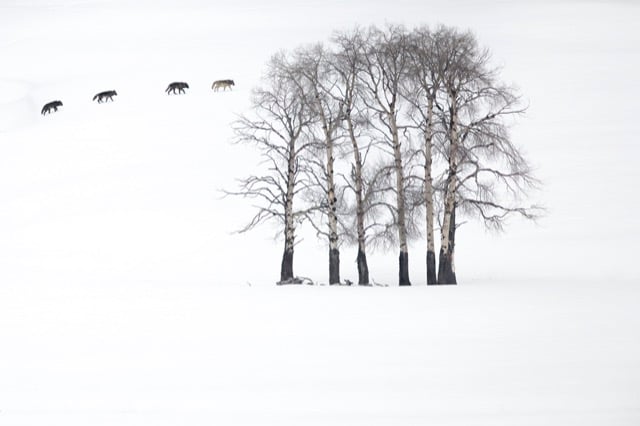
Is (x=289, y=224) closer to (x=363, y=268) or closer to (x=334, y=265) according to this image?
(x=334, y=265)

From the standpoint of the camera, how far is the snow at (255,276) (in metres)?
14.8

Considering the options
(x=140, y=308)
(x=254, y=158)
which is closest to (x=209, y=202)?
(x=254, y=158)

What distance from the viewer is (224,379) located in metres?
15.9

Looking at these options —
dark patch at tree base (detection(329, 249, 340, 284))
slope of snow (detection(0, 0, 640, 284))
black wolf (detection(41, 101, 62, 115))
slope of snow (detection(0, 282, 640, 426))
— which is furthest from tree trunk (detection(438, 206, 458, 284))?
black wolf (detection(41, 101, 62, 115))

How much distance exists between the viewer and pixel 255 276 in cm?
3706

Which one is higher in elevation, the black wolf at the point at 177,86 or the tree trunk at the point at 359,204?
the black wolf at the point at 177,86

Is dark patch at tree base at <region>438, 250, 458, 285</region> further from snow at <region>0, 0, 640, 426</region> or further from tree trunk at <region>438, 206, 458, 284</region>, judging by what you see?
snow at <region>0, 0, 640, 426</region>

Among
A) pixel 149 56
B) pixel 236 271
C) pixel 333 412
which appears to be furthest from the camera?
pixel 149 56

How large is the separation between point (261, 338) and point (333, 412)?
5.73m

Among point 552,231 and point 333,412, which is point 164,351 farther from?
point 552,231

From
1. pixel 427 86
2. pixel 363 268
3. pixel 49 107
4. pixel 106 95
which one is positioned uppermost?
pixel 106 95

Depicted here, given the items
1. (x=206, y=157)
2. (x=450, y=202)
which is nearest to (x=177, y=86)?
(x=206, y=157)

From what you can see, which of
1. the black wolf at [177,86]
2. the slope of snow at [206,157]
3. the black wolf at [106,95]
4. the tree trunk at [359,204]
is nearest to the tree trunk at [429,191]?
the tree trunk at [359,204]

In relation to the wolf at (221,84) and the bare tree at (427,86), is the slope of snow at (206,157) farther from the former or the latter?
the bare tree at (427,86)
